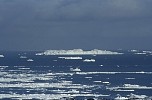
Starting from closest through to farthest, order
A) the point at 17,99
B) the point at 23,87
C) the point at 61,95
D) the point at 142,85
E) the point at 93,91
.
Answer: the point at 17,99 < the point at 61,95 < the point at 93,91 < the point at 23,87 < the point at 142,85

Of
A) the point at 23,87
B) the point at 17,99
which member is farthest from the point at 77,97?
the point at 23,87

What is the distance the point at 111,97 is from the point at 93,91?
489 inches

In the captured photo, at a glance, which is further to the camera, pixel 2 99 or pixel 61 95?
pixel 61 95

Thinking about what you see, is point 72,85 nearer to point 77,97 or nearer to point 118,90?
point 118,90

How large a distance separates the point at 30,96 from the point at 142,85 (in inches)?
1482

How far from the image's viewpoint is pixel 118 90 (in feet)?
369

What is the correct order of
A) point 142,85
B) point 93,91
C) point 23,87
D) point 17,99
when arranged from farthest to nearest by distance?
point 142,85 → point 23,87 → point 93,91 → point 17,99

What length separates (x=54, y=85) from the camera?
123 meters

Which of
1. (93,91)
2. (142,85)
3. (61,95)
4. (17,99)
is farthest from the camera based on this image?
(142,85)

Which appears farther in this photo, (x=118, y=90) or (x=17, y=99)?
(x=118, y=90)

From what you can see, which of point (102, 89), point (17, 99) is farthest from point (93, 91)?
point (17, 99)

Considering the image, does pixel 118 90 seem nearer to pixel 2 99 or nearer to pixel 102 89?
pixel 102 89

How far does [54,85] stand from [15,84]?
31.8 ft

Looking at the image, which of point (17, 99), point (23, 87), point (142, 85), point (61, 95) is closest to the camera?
point (17, 99)
